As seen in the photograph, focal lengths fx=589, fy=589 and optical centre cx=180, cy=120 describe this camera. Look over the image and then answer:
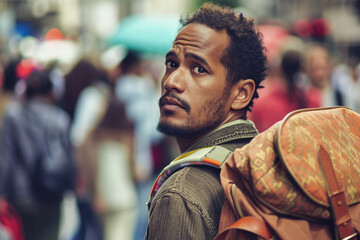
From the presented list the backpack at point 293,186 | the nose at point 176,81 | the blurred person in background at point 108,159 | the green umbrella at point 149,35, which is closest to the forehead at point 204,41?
the nose at point 176,81

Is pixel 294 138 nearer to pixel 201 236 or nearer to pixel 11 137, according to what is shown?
pixel 201 236

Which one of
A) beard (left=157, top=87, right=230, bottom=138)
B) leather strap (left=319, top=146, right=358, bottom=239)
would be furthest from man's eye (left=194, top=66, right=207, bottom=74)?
leather strap (left=319, top=146, right=358, bottom=239)

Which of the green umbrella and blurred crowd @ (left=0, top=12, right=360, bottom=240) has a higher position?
the green umbrella

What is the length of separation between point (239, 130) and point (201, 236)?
0.57m

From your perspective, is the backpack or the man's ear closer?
the backpack

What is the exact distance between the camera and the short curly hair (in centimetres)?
247

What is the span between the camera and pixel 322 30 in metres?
15.5

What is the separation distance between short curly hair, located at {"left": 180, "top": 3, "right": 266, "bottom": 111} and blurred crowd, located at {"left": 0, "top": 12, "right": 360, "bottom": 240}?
2974 mm

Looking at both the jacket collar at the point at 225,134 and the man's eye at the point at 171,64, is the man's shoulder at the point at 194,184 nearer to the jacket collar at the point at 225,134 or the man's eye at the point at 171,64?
the jacket collar at the point at 225,134

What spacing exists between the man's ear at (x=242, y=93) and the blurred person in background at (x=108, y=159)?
390 cm

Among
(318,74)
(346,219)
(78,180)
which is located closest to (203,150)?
(346,219)

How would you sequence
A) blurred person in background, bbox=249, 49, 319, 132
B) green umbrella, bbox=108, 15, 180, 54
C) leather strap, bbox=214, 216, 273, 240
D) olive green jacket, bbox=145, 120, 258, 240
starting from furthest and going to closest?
green umbrella, bbox=108, 15, 180, 54
blurred person in background, bbox=249, 49, 319, 132
olive green jacket, bbox=145, 120, 258, 240
leather strap, bbox=214, 216, 273, 240

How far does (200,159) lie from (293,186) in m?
0.44

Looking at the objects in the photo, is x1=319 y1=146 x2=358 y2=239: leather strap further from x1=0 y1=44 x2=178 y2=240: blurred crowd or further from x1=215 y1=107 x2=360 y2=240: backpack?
x1=0 y1=44 x2=178 y2=240: blurred crowd
